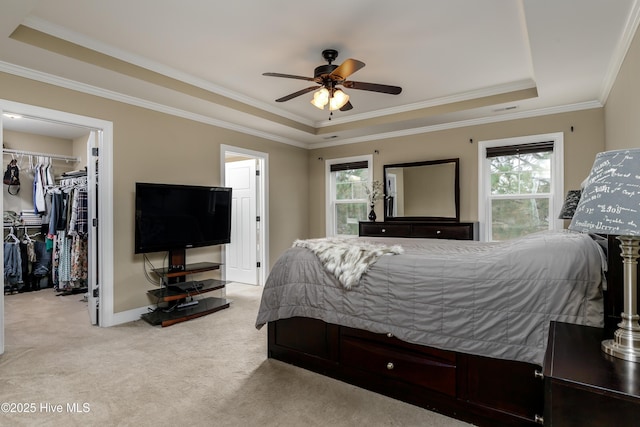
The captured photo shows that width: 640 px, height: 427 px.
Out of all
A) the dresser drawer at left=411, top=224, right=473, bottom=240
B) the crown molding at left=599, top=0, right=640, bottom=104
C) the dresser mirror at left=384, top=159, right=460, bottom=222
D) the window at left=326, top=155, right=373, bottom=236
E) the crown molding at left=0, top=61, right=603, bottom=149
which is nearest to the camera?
the crown molding at left=599, top=0, right=640, bottom=104

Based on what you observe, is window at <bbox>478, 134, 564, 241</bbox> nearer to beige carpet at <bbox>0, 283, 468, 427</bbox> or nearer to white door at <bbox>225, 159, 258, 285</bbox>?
beige carpet at <bbox>0, 283, 468, 427</bbox>

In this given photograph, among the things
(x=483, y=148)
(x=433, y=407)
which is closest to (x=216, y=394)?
(x=433, y=407)

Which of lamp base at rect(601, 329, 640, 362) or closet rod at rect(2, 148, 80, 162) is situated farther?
closet rod at rect(2, 148, 80, 162)

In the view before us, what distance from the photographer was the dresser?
4.43m

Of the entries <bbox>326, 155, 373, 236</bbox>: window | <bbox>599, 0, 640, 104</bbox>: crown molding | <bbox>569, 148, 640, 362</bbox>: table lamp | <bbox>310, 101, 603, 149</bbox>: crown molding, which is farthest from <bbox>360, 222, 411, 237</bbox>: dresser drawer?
<bbox>569, 148, 640, 362</bbox>: table lamp

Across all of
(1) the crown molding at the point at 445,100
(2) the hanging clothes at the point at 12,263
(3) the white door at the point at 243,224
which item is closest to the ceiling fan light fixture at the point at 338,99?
(1) the crown molding at the point at 445,100

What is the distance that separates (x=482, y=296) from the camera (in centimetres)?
181

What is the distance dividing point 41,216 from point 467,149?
21.5 feet

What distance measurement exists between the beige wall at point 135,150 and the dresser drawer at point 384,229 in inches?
85.1

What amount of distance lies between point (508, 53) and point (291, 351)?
10.6 feet

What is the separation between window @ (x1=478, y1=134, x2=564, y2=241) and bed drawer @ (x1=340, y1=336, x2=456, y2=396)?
3.04m

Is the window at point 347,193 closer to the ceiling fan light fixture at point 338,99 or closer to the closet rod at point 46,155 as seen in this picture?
the ceiling fan light fixture at point 338,99

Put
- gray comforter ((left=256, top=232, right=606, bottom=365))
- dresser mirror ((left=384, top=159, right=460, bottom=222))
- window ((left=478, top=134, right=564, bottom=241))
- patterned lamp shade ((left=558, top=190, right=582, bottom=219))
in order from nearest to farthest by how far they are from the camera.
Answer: gray comforter ((left=256, top=232, right=606, bottom=365)), patterned lamp shade ((left=558, top=190, right=582, bottom=219)), window ((left=478, top=134, right=564, bottom=241)), dresser mirror ((left=384, top=159, right=460, bottom=222))

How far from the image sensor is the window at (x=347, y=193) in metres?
5.68
